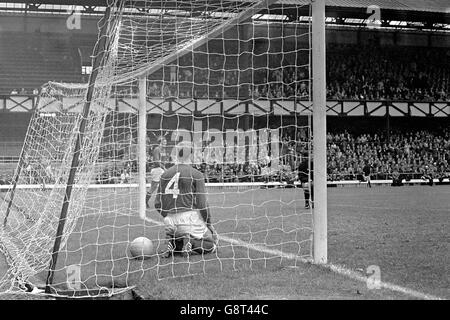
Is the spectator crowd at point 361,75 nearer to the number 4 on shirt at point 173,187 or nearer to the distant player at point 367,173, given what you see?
the distant player at point 367,173

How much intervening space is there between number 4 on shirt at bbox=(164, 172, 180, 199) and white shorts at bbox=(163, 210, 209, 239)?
0.89 feet

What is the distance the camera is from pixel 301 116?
116 ft

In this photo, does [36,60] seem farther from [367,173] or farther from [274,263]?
[274,263]

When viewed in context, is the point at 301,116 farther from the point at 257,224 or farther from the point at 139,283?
the point at 139,283

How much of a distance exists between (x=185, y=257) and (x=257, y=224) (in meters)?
4.36

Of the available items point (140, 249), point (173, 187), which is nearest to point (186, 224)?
point (173, 187)

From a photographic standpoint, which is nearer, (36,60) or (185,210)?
(185,210)

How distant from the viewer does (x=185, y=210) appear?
7.89 m

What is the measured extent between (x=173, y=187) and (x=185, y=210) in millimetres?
339

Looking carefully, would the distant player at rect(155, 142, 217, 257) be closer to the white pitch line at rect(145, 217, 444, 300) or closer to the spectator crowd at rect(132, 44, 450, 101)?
the white pitch line at rect(145, 217, 444, 300)

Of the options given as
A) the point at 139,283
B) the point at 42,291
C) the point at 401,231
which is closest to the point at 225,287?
the point at 139,283
